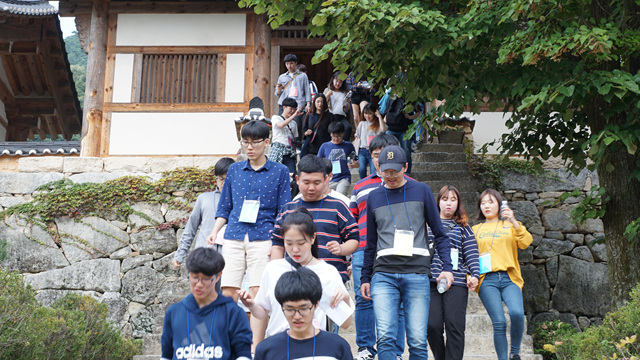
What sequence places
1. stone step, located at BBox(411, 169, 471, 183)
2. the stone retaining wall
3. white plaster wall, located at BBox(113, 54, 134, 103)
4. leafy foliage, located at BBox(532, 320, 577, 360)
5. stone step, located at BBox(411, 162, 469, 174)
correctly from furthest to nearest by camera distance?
white plaster wall, located at BBox(113, 54, 134, 103) → stone step, located at BBox(411, 162, 469, 174) → the stone retaining wall → stone step, located at BBox(411, 169, 471, 183) → leafy foliage, located at BBox(532, 320, 577, 360)

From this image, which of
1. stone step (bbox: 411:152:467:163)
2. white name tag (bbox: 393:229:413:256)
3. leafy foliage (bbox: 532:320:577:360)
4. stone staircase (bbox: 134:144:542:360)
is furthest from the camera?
stone step (bbox: 411:152:467:163)

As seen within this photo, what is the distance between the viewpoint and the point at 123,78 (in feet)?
37.7

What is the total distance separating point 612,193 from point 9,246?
327 inches

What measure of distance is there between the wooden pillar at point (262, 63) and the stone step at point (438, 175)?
3.67 meters

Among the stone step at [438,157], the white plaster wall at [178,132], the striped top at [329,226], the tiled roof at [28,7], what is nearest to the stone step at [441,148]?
the stone step at [438,157]

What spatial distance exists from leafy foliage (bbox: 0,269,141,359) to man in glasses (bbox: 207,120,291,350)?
1.56 metres

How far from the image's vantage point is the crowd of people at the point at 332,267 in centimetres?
336

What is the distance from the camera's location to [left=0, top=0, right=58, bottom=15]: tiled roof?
35.9 feet

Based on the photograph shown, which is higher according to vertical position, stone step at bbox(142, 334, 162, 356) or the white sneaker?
the white sneaker

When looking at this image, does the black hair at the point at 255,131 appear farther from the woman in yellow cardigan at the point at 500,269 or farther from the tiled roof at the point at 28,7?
the tiled roof at the point at 28,7

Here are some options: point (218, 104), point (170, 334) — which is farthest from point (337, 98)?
point (170, 334)

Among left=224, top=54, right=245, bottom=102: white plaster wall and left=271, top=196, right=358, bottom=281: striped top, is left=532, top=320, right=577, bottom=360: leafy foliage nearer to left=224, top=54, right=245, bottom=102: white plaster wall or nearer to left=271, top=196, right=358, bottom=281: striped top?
left=271, top=196, right=358, bottom=281: striped top

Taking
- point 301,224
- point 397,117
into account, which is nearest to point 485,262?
point 301,224

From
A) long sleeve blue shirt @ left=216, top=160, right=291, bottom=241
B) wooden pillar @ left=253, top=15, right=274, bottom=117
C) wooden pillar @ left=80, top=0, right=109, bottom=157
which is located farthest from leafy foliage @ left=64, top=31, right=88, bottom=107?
long sleeve blue shirt @ left=216, top=160, right=291, bottom=241
